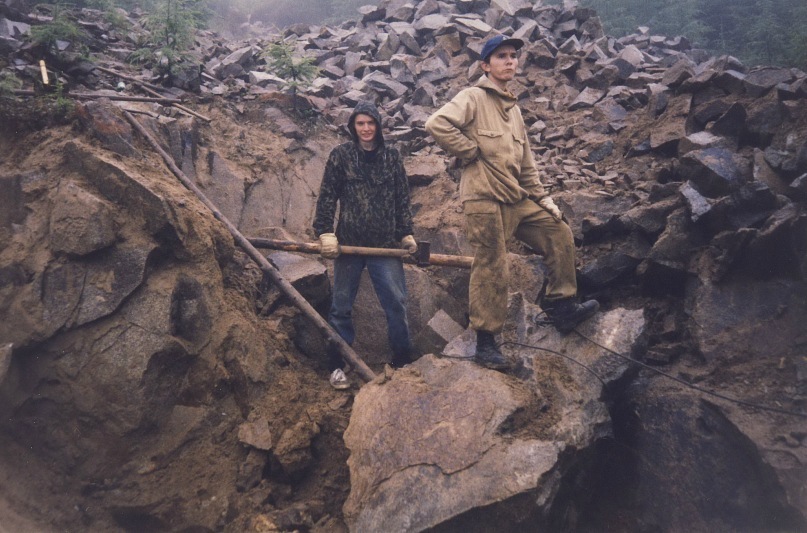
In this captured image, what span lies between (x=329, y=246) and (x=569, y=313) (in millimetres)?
2108

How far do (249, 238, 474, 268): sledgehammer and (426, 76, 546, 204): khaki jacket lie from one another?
2.83ft

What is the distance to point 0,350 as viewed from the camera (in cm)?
329

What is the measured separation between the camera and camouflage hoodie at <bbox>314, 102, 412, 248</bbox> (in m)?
4.38

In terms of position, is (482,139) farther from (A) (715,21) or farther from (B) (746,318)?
(A) (715,21)

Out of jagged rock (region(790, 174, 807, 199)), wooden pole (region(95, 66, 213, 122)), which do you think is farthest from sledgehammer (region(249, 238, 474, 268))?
jagged rock (region(790, 174, 807, 199))

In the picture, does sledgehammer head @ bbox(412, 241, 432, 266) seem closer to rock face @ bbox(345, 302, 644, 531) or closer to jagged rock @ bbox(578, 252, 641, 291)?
rock face @ bbox(345, 302, 644, 531)

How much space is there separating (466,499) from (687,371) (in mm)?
2167

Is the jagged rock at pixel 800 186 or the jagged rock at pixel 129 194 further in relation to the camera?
the jagged rock at pixel 800 186

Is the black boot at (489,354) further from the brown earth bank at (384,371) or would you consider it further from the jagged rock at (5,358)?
the jagged rock at (5,358)

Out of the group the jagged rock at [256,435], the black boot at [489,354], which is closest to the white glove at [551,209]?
the black boot at [489,354]

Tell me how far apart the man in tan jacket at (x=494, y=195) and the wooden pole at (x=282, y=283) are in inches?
43.5

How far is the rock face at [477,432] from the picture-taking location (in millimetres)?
2754

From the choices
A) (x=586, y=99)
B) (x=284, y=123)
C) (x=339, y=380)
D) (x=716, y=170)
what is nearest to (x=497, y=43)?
(x=716, y=170)

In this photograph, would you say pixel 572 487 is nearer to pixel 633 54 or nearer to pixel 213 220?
pixel 213 220
